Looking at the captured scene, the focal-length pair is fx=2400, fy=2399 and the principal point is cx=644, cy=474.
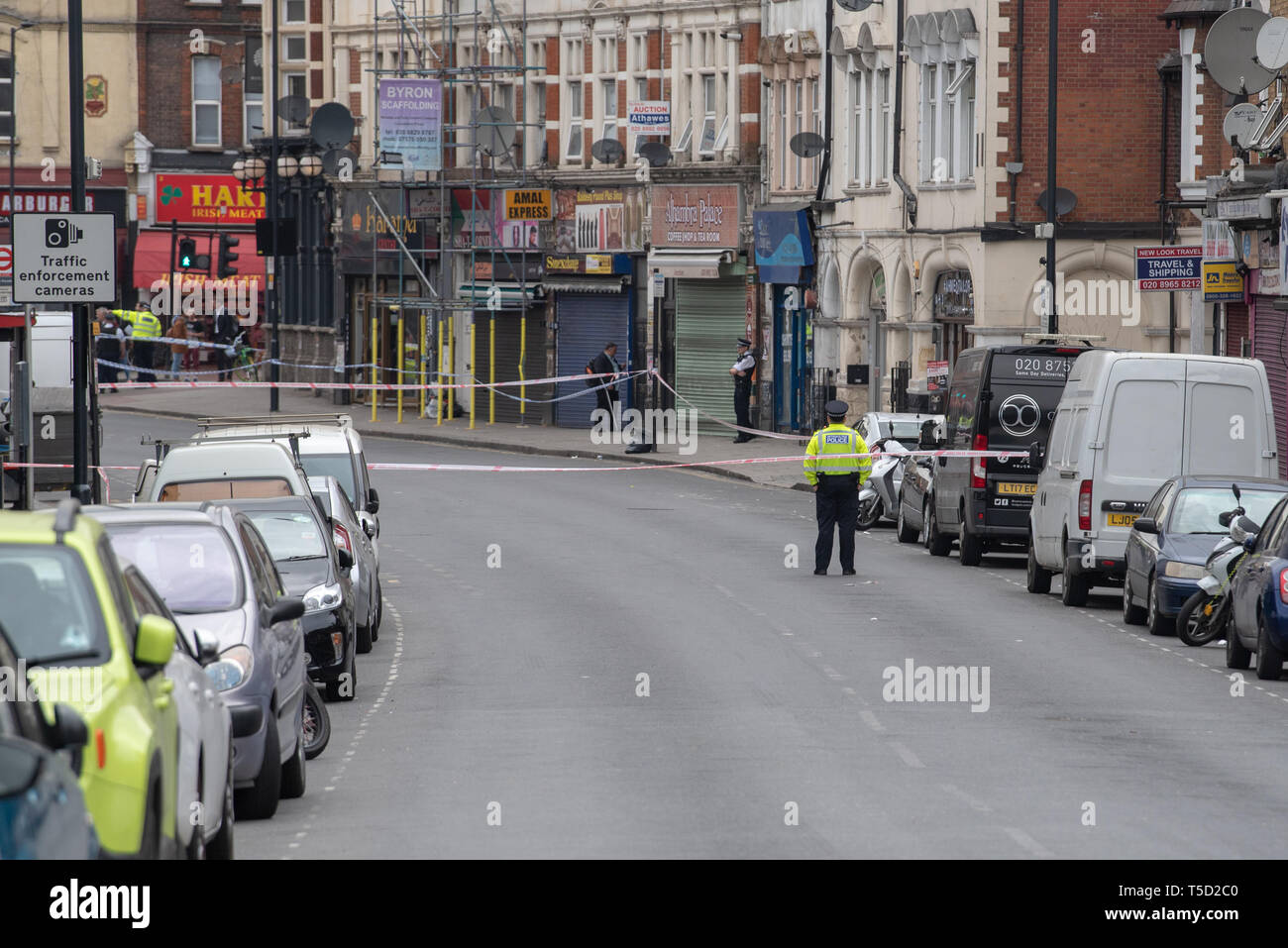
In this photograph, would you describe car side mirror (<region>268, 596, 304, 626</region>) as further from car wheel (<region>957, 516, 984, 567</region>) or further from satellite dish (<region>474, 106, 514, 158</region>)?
satellite dish (<region>474, 106, 514, 158</region>)

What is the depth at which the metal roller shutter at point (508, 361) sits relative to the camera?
2085 inches

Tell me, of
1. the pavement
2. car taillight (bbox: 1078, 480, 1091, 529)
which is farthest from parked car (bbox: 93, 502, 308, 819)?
the pavement

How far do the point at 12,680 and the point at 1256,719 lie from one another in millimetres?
9486

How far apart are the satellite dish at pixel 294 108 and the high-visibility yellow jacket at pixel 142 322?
746 centimetres

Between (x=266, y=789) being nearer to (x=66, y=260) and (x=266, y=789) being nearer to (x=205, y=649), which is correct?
(x=205, y=649)

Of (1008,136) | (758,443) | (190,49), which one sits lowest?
(758,443)

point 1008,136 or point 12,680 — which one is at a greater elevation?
point 1008,136

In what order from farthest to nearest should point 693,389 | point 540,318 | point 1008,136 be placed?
1. point 540,318
2. point 693,389
3. point 1008,136

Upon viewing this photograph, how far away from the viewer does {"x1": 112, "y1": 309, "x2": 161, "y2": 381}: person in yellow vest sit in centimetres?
6328

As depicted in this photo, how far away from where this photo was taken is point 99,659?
25.7ft

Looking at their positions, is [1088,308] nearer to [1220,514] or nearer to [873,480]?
[873,480]

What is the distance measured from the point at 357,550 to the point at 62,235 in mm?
3833

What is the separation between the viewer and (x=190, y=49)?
7488cm
